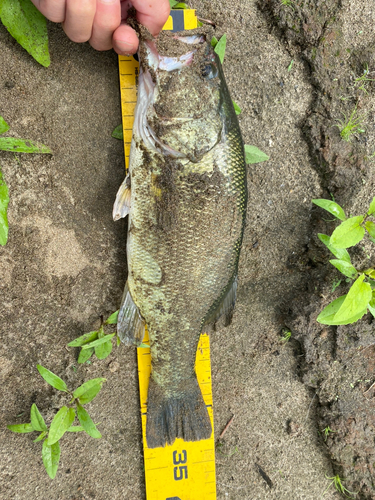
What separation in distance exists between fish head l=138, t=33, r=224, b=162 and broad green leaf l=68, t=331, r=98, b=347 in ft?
3.75

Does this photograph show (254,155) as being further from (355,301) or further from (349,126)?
(355,301)

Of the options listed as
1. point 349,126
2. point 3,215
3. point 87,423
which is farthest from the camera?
point 349,126

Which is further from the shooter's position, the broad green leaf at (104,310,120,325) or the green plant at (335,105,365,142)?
the green plant at (335,105,365,142)

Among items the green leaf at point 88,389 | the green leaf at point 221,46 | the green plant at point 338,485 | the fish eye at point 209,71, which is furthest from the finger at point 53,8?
the green plant at point 338,485

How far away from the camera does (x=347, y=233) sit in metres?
1.94

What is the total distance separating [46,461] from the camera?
1974 millimetres

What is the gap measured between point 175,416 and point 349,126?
207 centimetres

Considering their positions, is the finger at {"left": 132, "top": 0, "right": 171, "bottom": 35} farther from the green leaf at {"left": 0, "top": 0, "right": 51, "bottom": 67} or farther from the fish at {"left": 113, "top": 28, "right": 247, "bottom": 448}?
the green leaf at {"left": 0, "top": 0, "right": 51, "bottom": 67}

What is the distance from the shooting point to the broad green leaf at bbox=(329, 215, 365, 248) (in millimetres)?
1909

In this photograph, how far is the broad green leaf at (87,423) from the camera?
1989 mm

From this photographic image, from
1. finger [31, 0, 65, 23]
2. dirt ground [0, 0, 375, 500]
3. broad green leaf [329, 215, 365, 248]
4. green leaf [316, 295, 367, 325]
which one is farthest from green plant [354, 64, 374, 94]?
finger [31, 0, 65, 23]

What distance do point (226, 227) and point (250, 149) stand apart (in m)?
0.57

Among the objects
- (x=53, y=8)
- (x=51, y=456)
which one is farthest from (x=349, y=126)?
(x=51, y=456)

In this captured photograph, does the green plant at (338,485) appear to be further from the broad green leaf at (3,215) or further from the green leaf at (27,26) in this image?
the green leaf at (27,26)
